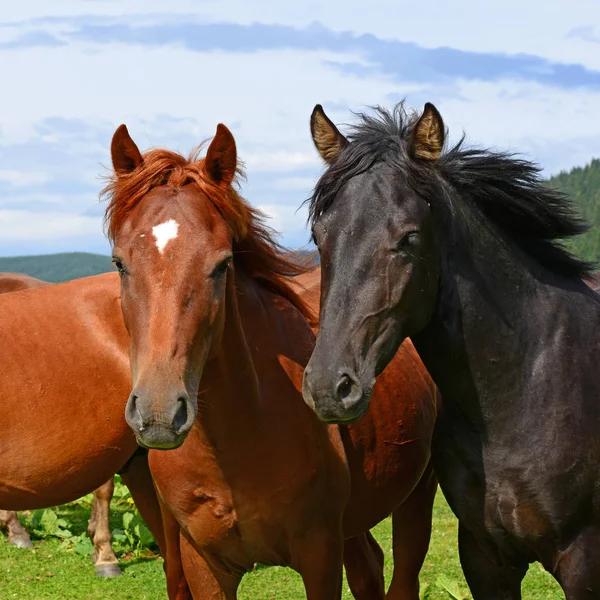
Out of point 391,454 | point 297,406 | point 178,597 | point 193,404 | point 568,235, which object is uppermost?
point 568,235

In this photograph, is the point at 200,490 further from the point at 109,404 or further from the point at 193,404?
the point at 109,404

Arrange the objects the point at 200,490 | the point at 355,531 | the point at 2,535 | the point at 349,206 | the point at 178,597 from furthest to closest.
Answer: the point at 2,535, the point at 178,597, the point at 355,531, the point at 200,490, the point at 349,206

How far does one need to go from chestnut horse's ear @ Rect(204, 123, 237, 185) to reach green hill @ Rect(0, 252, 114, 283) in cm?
2343

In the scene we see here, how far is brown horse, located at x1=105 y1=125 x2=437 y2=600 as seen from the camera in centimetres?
329

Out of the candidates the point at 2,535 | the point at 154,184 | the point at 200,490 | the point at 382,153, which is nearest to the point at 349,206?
the point at 382,153

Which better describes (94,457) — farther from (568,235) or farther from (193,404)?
(568,235)

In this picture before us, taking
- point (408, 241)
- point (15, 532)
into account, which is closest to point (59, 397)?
point (408, 241)

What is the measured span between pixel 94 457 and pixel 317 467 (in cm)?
146

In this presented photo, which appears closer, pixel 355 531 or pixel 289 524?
pixel 289 524

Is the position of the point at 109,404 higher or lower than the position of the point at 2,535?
higher

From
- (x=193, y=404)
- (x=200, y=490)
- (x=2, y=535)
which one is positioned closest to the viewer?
(x=193, y=404)

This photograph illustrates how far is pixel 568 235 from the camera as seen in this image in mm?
3896

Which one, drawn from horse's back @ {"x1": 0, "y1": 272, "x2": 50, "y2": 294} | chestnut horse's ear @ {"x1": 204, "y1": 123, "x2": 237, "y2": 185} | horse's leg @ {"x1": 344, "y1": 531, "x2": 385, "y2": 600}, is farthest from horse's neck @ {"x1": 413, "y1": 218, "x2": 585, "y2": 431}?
horse's back @ {"x1": 0, "y1": 272, "x2": 50, "y2": 294}

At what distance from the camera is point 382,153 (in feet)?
11.8
